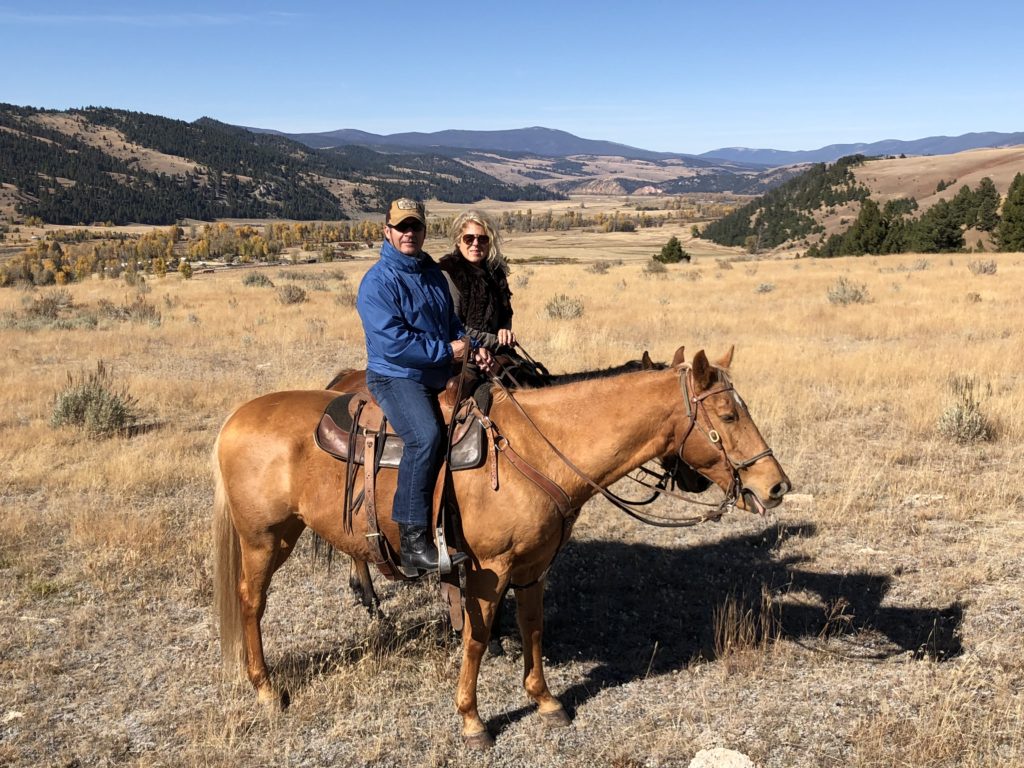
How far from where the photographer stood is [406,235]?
392 cm

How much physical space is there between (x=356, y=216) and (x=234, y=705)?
175 m

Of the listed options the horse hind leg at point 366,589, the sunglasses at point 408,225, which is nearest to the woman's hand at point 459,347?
the sunglasses at point 408,225

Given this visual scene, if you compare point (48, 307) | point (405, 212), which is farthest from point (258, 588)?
point (48, 307)

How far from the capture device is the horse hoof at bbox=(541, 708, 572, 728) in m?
4.28

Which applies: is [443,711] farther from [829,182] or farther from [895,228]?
[829,182]

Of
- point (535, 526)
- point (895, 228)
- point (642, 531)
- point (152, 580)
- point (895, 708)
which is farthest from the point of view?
point (895, 228)

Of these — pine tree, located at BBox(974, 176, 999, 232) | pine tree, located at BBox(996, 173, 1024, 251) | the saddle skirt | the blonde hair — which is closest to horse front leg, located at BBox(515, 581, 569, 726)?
the saddle skirt

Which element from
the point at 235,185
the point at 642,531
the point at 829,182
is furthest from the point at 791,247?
the point at 235,185

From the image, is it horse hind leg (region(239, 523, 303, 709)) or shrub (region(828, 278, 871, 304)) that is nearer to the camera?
horse hind leg (region(239, 523, 303, 709))

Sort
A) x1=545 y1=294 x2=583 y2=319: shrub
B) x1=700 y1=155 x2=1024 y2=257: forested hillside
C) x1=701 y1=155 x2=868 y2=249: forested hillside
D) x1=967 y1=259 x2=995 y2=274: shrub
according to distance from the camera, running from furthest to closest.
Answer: x1=701 y1=155 x2=868 y2=249: forested hillside
x1=700 y1=155 x2=1024 y2=257: forested hillside
x1=967 y1=259 x2=995 y2=274: shrub
x1=545 y1=294 x2=583 y2=319: shrub

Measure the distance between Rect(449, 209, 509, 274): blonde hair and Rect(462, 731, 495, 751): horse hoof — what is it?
11.2ft

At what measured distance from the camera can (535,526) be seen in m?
3.85

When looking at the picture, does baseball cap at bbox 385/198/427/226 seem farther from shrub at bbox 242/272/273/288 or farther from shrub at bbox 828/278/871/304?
shrub at bbox 242/272/273/288

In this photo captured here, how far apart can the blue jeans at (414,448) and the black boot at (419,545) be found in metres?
0.04
